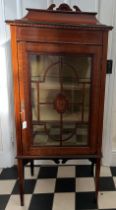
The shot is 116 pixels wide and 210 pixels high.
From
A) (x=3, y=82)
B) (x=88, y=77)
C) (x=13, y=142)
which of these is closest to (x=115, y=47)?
(x=88, y=77)

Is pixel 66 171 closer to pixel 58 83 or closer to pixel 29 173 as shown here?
pixel 29 173

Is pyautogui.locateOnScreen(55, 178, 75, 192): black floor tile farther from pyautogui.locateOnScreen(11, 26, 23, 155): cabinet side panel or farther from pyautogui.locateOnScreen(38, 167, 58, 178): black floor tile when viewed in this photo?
pyautogui.locateOnScreen(11, 26, 23, 155): cabinet side panel

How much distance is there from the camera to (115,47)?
5.20 ft

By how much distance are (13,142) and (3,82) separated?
0.57 metres

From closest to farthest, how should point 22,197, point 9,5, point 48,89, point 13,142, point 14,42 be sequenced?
point 14,42 < point 48,89 < point 22,197 < point 9,5 < point 13,142

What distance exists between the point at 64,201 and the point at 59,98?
2.60ft

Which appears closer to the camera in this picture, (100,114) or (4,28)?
(100,114)

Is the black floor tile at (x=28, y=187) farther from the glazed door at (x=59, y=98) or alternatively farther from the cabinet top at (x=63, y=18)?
the cabinet top at (x=63, y=18)

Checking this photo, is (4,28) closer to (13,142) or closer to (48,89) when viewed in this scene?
(48,89)

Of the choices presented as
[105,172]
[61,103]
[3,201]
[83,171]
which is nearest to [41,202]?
[3,201]

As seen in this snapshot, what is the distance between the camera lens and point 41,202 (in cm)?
142

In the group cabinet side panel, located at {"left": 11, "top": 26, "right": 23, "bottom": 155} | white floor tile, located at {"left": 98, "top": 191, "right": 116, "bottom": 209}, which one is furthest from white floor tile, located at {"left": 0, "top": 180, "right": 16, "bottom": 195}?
white floor tile, located at {"left": 98, "top": 191, "right": 116, "bottom": 209}

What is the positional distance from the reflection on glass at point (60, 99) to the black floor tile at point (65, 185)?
1.67ft

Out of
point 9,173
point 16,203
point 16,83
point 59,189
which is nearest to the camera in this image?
point 16,83
